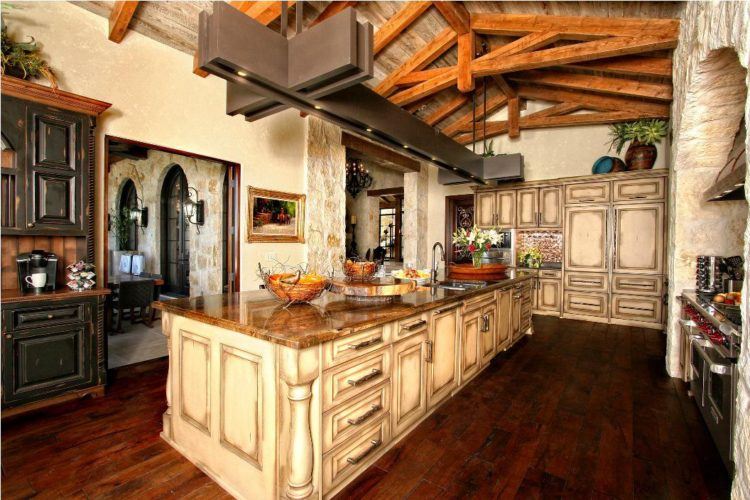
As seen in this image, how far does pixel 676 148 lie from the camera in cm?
327

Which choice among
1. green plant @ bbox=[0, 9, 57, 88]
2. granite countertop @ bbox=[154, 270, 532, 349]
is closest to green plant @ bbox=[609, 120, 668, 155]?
granite countertop @ bbox=[154, 270, 532, 349]

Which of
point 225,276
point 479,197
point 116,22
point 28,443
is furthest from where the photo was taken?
point 479,197

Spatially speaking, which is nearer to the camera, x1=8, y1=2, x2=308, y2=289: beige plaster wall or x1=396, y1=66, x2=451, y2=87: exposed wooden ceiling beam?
x1=8, y1=2, x2=308, y2=289: beige plaster wall

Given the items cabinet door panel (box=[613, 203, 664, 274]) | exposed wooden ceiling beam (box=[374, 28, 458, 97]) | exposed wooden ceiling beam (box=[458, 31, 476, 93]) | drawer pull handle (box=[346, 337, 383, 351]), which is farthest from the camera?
cabinet door panel (box=[613, 203, 664, 274])

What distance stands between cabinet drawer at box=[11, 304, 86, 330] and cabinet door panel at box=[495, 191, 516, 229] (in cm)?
603

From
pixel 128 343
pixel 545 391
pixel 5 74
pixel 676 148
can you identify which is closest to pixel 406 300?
pixel 545 391

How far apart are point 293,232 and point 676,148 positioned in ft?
14.4

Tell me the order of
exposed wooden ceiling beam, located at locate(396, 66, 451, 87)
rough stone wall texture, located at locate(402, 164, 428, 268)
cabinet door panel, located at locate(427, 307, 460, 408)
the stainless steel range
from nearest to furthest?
the stainless steel range
cabinet door panel, located at locate(427, 307, 460, 408)
exposed wooden ceiling beam, located at locate(396, 66, 451, 87)
rough stone wall texture, located at locate(402, 164, 428, 268)

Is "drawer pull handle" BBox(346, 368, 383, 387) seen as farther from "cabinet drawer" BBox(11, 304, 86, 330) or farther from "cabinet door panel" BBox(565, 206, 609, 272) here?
"cabinet door panel" BBox(565, 206, 609, 272)

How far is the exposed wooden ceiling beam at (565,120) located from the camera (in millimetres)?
5485

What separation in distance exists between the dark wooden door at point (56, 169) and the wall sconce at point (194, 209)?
3164mm

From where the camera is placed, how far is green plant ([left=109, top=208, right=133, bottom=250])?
7941 millimetres

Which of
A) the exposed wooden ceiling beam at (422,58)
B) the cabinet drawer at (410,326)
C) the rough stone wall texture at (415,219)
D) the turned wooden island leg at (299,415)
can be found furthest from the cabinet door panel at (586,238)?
the turned wooden island leg at (299,415)

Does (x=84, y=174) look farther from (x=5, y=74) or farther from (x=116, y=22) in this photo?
(x=116, y=22)
